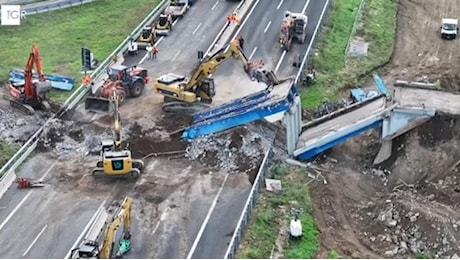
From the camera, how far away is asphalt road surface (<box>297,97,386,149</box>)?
5388 centimetres

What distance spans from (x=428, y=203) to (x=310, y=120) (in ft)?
37.7

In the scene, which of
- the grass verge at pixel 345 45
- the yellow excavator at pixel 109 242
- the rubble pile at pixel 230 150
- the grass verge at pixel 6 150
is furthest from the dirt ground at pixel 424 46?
the yellow excavator at pixel 109 242

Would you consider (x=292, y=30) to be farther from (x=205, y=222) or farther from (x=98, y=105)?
(x=205, y=222)

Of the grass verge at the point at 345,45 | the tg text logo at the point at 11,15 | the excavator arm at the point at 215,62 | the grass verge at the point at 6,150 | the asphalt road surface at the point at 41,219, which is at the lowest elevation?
the grass verge at the point at 6,150

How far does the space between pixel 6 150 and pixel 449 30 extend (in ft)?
125

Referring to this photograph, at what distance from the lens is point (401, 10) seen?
78.6 m

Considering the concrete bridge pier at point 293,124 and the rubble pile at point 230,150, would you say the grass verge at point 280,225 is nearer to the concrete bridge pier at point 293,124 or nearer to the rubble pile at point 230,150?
the rubble pile at point 230,150

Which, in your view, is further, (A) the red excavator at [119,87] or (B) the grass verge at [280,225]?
(A) the red excavator at [119,87]

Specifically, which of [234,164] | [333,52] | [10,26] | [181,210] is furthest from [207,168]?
[10,26]

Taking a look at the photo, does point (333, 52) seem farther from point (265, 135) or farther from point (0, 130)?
point (0, 130)

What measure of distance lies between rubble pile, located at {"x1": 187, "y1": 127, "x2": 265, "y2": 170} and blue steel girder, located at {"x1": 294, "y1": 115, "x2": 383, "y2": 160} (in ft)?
8.50

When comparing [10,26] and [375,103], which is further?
[10,26]

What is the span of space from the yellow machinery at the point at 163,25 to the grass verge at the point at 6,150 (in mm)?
20103

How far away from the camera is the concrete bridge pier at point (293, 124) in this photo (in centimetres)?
5181
